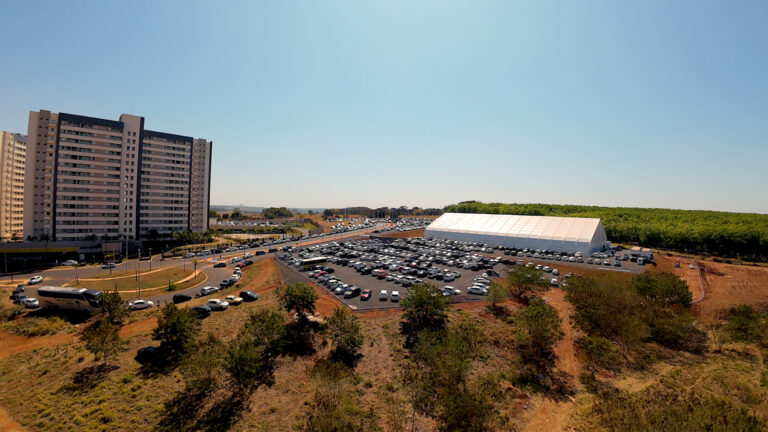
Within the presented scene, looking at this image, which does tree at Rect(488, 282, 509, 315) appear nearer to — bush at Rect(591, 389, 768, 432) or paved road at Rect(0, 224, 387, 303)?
bush at Rect(591, 389, 768, 432)

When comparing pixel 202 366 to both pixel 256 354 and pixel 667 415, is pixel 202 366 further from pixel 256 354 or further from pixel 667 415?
pixel 667 415

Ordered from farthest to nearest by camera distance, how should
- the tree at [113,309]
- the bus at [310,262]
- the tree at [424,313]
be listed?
the bus at [310,262], the tree at [424,313], the tree at [113,309]

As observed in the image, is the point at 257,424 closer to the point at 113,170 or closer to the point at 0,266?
the point at 0,266

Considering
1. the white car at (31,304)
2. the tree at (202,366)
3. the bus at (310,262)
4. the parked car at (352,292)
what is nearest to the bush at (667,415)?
the tree at (202,366)

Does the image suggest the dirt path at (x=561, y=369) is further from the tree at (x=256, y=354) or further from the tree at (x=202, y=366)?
the tree at (x=202, y=366)

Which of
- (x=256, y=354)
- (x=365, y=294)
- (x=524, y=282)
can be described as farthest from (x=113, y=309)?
(x=524, y=282)

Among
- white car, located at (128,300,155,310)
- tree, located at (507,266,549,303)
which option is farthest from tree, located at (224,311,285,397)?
tree, located at (507,266,549,303)
